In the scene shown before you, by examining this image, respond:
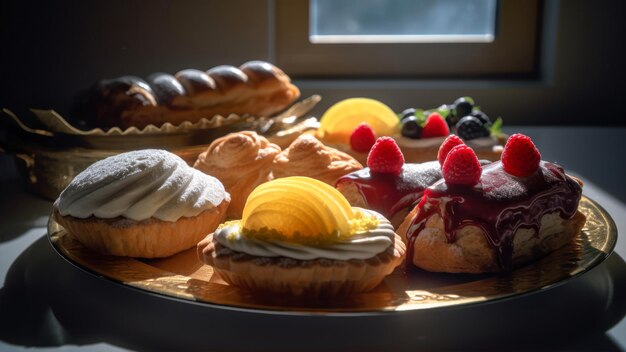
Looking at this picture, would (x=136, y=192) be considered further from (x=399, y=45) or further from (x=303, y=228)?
(x=399, y=45)

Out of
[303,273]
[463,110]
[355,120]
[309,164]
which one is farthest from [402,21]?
[303,273]

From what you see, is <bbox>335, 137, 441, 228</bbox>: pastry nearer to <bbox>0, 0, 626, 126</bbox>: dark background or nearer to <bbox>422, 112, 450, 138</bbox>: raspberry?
<bbox>422, 112, 450, 138</bbox>: raspberry

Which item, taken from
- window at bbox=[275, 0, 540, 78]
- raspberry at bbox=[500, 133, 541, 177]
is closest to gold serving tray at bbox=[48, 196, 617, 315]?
raspberry at bbox=[500, 133, 541, 177]

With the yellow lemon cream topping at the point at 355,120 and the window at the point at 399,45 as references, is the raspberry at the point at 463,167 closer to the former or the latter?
the yellow lemon cream topping at the point at 355,120

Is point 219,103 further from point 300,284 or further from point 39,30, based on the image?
point 300,284

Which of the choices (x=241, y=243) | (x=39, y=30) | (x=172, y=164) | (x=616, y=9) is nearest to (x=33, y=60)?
(x=39, y=30)

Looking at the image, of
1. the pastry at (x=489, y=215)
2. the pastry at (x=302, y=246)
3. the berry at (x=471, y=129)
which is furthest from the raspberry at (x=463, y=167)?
the berry at (x=471, y=129)
